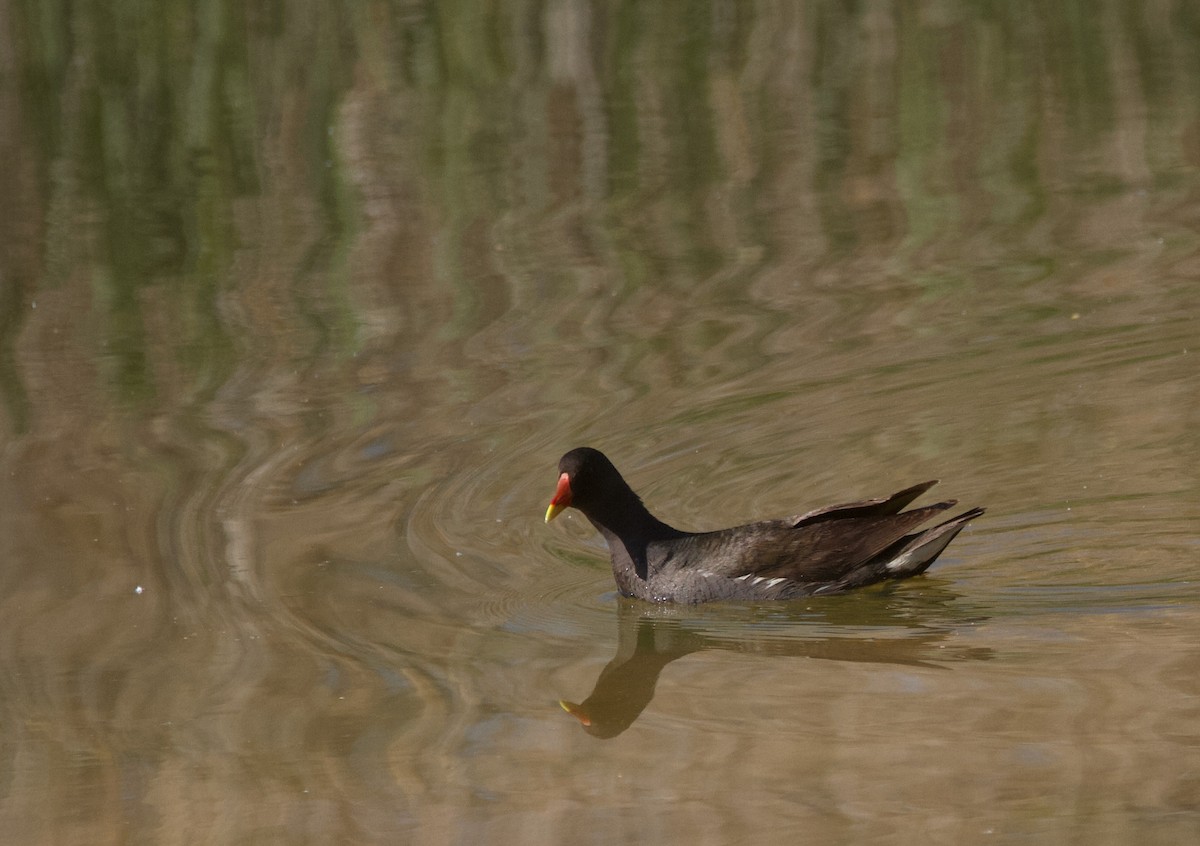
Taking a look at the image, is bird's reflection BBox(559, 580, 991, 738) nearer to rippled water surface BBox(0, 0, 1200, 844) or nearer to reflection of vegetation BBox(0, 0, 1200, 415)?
rippled water surface BBox(0, 0, 1200, 844)

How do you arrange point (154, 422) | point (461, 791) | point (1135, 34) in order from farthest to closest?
point (1135, 34) < point (154, 422) < point (461, 791)

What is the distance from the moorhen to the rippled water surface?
0.10 meters

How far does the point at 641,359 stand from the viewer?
31.2 ft

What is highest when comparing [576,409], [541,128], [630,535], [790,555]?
[541,128]

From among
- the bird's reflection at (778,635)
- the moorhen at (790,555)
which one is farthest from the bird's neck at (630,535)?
the bird's reflection at (778,635)

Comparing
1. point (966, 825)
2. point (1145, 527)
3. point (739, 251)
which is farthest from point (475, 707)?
point (739, 251)

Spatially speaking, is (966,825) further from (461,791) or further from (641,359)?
(641,359)

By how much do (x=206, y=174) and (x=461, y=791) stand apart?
908 centimetres

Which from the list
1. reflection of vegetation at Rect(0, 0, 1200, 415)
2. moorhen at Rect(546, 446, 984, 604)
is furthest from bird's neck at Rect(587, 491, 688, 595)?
reflection of vegetation at Rect(0, 0, 1200, 415)

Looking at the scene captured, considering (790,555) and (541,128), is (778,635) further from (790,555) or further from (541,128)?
(541,128)

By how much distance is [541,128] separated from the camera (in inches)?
562

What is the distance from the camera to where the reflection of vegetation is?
456 inches

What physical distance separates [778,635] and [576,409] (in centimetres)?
251

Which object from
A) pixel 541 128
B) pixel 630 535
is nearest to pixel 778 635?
pixel 630 535
